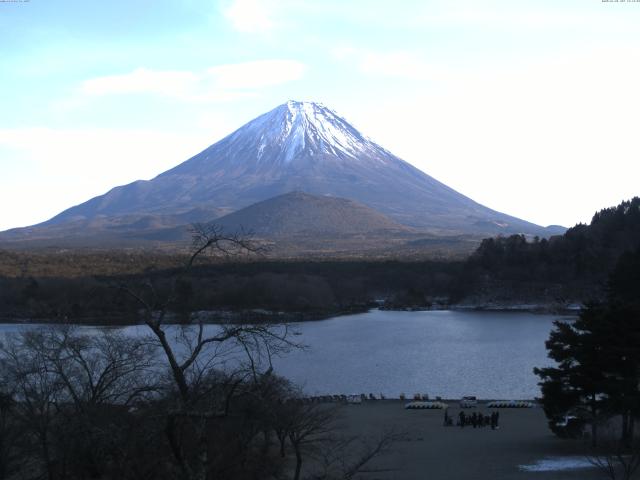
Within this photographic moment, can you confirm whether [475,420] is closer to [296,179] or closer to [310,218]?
[310,218]

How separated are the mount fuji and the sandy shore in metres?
86.2

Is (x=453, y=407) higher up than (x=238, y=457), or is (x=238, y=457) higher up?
(x=238, y=457)

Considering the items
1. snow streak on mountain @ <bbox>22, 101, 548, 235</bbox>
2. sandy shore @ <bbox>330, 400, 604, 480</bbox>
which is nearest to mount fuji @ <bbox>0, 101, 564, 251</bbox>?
snow streak on mountain @ <bbox>22, 101, 548, 235</bbox>

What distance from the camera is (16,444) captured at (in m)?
7.97

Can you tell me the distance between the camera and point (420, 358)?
976 inches

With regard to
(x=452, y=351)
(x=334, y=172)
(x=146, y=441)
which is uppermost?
(x=334, y=172)

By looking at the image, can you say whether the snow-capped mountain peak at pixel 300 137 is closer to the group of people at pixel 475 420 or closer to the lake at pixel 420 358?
the lake at pixel 420 358

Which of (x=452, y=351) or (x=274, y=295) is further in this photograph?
(x=274, y=295)

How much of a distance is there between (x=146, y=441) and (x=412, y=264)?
5487cm

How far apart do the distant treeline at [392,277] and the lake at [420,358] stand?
7.76m

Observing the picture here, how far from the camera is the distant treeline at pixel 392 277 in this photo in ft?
141

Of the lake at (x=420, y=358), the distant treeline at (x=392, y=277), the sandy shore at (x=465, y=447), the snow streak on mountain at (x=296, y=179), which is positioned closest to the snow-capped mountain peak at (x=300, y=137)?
the snow streak on mountain at (x=296, y=179)

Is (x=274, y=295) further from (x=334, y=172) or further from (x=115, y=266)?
(x=334, y=172)

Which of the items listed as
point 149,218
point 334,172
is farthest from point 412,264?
point 334,172
